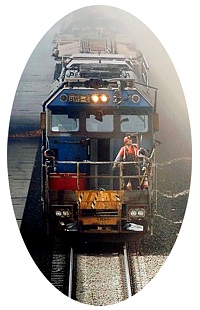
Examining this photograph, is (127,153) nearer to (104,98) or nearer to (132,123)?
(132,123)

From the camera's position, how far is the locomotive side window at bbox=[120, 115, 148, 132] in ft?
18.5

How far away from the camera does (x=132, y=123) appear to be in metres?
5.64

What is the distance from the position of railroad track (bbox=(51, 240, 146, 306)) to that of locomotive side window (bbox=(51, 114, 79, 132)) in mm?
717

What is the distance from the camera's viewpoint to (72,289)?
565 centimetres

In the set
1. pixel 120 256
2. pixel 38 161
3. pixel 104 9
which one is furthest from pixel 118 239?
pixel 104 9

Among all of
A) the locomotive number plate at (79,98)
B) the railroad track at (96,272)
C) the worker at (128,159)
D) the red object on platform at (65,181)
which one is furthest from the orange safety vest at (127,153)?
the railroad track at (96,272)

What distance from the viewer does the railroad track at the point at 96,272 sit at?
566cm

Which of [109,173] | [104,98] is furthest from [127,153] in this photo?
[104,98]

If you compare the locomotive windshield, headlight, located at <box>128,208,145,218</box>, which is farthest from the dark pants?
the locomotive windshield

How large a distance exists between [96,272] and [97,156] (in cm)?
72

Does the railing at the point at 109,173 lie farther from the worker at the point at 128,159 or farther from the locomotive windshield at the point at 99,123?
the locomotive windshield at the point at 99,123

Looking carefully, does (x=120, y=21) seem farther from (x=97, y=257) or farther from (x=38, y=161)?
(x=97, y=257)

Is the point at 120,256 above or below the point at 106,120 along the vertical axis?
below

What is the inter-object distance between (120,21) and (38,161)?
100 centimetres
